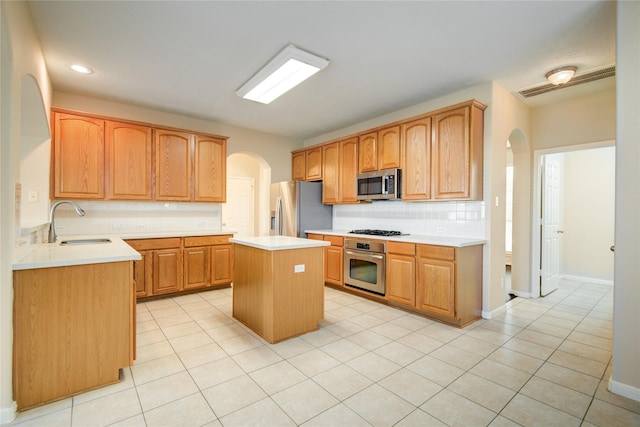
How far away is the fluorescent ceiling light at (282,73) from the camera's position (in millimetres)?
2662

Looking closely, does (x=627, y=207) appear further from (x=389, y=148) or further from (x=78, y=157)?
(x=78, y=157)

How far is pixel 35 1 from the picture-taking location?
209cm

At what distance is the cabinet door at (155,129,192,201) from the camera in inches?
163

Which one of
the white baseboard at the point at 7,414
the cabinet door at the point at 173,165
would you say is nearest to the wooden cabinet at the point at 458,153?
the cabinet door at the point at 173,165

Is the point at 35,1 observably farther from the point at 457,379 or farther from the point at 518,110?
the point at 518,110

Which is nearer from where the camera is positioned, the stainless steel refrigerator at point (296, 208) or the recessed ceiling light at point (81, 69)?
the recessed ceiling light at point (81, 69)

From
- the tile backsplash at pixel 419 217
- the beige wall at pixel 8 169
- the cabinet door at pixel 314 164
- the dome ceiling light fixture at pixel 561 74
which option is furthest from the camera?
the cabinet door at pixel 314 164

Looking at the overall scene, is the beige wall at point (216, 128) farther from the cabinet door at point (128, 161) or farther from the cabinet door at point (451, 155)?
the cabinet door at point (451, 155)

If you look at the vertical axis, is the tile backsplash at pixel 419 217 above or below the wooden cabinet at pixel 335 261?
above

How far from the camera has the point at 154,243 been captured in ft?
12.7

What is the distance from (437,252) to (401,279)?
572 mm

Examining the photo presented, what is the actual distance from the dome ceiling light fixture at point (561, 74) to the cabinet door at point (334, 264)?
3.09 m

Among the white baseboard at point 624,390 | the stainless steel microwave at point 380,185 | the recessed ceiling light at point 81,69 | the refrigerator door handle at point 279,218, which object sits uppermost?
the recessed ceiling light at point 81,69

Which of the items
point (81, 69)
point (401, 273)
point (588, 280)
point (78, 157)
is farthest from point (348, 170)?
point (588, 280)
